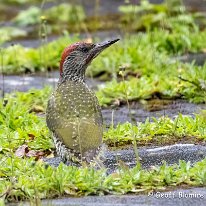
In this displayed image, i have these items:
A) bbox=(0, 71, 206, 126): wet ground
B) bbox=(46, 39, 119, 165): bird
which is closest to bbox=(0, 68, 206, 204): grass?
bbox=(46, 39, 119, 165): bird

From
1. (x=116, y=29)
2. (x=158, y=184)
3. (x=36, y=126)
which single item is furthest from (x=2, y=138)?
(x=116, y=29)

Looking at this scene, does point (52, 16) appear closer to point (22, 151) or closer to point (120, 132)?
point (120, 132)

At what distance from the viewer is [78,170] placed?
5961 mm

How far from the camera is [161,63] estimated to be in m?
10.1

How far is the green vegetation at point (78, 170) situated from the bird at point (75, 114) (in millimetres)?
195

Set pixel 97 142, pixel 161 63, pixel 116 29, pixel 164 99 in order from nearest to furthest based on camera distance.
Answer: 1. pixel 97 142
2. pixel 164 99
3. pixel 161 63
4. pixel 116 29

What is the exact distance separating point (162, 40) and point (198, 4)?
4010 mm

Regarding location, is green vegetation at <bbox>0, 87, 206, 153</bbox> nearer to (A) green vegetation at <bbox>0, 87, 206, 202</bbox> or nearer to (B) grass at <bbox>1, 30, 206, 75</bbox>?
(A) green vegetation at <bbox>0, 87, 206, 202</bbox>

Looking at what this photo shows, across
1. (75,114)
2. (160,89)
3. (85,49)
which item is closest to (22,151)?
(75,114)

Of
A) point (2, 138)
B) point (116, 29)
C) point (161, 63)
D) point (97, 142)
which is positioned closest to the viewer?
point (97, 142)

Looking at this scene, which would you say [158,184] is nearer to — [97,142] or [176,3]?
[97,142]

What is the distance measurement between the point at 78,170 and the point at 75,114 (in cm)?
65

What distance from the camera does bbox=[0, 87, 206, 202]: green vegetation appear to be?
18.9 ft

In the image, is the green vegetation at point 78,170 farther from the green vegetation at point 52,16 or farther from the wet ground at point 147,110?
the green vegetation at point 52,16
